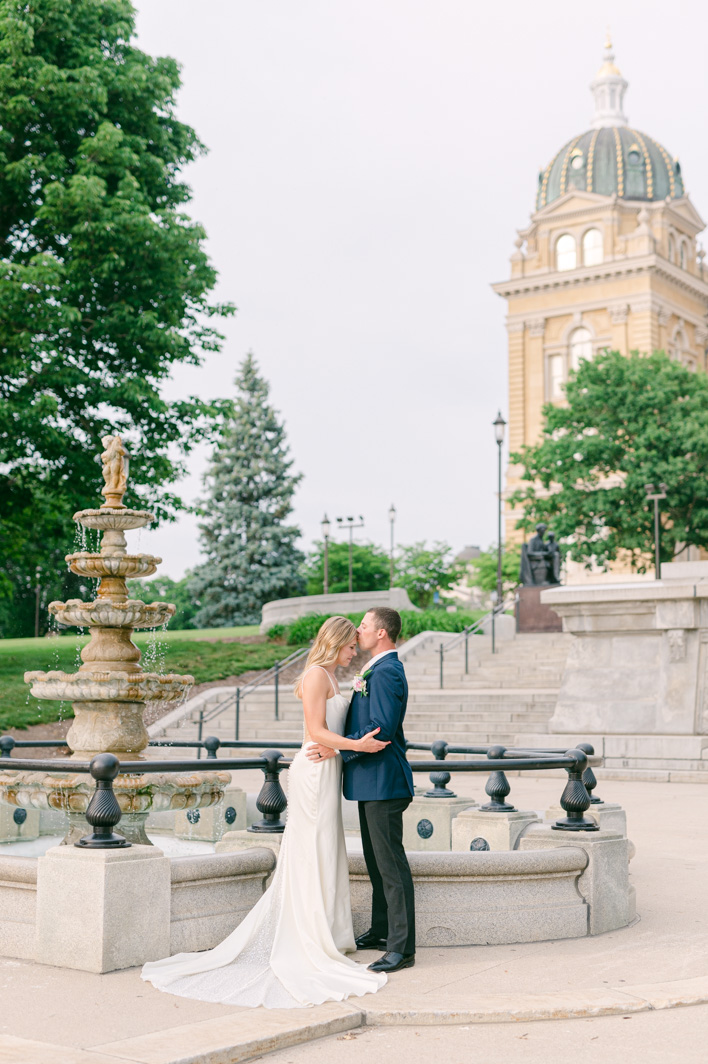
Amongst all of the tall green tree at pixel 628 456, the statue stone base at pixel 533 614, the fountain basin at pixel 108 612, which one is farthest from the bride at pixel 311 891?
the tall green tree at pixel 628 456

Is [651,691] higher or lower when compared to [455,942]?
higher

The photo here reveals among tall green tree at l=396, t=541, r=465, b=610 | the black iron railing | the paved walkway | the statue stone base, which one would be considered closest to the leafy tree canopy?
tall green tree at l=396, t=541, r=465, b=610

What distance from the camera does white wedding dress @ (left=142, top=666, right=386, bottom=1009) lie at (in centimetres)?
596

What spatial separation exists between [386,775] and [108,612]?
302cm

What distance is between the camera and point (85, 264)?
992 inches

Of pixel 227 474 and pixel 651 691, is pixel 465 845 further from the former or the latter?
pixel 227 474

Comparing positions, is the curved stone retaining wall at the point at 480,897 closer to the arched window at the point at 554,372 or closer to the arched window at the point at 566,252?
the arched window at the point at 554,372

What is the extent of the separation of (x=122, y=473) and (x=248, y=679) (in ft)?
72.5

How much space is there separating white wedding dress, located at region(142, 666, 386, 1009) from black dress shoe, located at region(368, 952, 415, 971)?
0.28 ft

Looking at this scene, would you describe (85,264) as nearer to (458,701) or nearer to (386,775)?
(458,701)

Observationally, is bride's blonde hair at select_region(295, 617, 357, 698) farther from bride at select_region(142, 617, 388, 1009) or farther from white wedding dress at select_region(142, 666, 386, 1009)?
white wedding dress at select_region(142, 666, 386, 1009)

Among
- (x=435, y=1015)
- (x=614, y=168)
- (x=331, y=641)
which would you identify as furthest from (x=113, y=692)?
(x=614, y=168)

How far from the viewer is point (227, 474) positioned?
6638 centimetres

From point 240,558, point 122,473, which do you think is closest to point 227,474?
point 240,558
